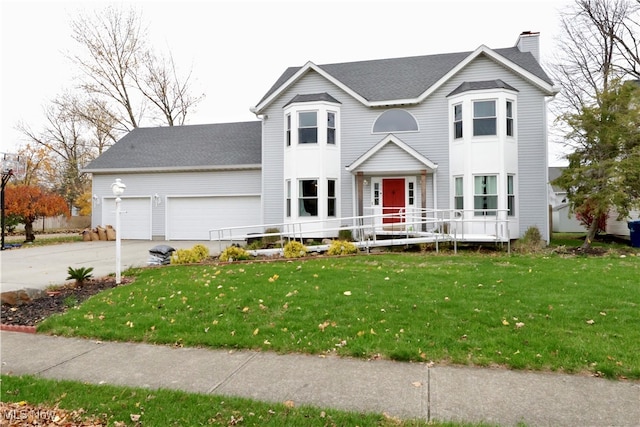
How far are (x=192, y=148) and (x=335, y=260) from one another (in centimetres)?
1297

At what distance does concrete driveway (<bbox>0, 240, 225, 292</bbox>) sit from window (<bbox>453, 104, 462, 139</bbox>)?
408 inches

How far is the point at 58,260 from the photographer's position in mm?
13156

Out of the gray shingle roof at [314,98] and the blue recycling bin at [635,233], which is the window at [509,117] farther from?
the gray shingle roof at [314,98]

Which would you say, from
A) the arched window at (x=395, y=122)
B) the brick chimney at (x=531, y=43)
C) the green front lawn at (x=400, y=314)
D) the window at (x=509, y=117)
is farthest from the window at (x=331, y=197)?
the brick chimney at (x=531, y=43)

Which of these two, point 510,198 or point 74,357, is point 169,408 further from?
point 510,198

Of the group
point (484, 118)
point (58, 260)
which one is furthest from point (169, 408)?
point (484, 118)

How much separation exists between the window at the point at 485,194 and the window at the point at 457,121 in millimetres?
1895

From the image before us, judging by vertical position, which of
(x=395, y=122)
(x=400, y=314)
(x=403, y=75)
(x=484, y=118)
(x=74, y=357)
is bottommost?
(x=74, y=357)

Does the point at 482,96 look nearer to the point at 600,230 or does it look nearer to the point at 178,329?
→ the point at 600,230

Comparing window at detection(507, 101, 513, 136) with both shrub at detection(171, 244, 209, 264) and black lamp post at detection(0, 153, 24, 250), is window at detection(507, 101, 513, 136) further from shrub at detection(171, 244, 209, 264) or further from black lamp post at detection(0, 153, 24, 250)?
black lamp post at detection(0, 153, 24, 250)

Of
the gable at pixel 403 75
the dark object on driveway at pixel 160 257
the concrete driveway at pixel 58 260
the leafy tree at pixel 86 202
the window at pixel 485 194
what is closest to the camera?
the concrete driveway at pixel 58 260

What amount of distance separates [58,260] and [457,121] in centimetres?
1544

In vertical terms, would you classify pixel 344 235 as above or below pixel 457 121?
below

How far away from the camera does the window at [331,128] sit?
1603cm
